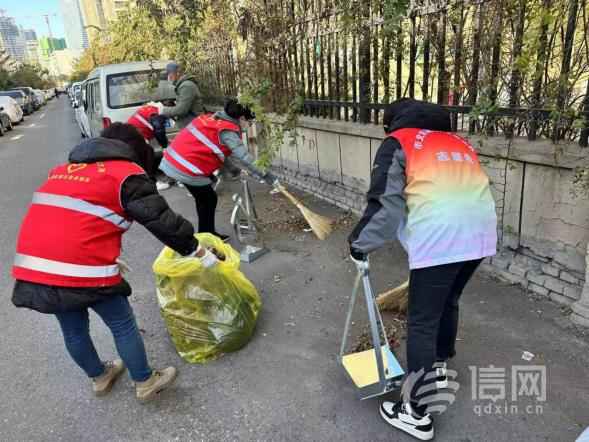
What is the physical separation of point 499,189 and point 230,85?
5708 mm

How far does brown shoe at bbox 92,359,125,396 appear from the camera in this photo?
97.1 inches

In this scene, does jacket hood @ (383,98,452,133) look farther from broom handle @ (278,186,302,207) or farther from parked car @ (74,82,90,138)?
parked car @ (74,82,90,138)

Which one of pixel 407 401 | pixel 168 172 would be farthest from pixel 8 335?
pixel 407 401

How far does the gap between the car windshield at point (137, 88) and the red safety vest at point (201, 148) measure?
11.8 ft

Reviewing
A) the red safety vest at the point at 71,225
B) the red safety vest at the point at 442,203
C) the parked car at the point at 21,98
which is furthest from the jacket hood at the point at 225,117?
the parked car at the point at 21,98

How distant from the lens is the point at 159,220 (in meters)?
2.05

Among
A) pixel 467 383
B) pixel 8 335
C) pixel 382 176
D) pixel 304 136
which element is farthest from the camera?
pixel 304 136

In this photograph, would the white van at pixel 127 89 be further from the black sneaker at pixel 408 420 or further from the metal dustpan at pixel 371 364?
the black sneaker at pixel 408 420

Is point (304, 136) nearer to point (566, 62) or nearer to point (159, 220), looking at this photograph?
point (566, 62)

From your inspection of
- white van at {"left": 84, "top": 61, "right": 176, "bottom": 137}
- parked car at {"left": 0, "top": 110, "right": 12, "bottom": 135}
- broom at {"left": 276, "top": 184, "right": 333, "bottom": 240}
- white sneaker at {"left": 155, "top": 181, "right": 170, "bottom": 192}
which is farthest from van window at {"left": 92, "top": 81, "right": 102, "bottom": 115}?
parked car at {"left": 0, "top": 110, "right": 12, "bottom": 135}

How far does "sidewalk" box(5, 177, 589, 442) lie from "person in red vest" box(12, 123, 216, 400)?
61 cm

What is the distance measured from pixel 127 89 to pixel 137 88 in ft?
0.51

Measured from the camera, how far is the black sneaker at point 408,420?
2016 mm

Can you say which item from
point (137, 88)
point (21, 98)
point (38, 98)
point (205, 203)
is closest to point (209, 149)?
point (205, 203)
